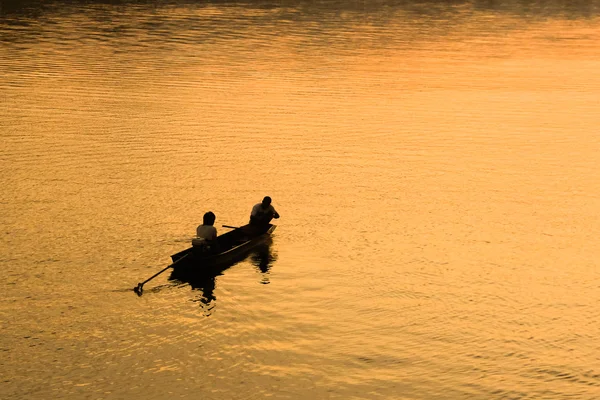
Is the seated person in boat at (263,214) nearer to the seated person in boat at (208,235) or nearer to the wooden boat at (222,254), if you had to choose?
the wooden boat at (222,254)

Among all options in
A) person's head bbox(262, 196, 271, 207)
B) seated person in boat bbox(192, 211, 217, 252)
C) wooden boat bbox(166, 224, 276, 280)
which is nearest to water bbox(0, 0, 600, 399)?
wooden boat bbox(166, 224, 276, 280)

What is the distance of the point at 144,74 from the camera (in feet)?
201

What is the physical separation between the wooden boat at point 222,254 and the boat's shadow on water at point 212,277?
62 mm

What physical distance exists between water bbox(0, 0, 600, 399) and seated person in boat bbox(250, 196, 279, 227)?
2.81 ft

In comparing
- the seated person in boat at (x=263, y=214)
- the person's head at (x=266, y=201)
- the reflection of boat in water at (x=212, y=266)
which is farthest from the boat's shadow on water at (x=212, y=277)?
the person's head at (x=266, y=201)

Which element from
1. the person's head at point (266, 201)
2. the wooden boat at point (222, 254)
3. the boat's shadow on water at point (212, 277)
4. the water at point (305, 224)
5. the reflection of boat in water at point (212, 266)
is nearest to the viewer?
the water at point (305, 224)

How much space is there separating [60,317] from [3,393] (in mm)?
3961

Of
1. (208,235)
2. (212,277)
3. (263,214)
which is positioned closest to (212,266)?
(212,277)

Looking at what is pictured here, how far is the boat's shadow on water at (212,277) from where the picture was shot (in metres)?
27.0

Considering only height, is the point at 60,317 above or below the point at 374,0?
above

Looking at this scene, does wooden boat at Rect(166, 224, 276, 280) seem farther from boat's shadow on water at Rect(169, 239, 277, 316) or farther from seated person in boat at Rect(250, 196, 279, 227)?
seated person in boat at Rect(250, 196, 279, 227)

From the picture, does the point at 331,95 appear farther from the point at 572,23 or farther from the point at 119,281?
the point at 572,23

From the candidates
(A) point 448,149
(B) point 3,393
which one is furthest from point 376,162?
(B) point 3,393

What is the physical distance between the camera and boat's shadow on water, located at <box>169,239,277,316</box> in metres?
27.0
